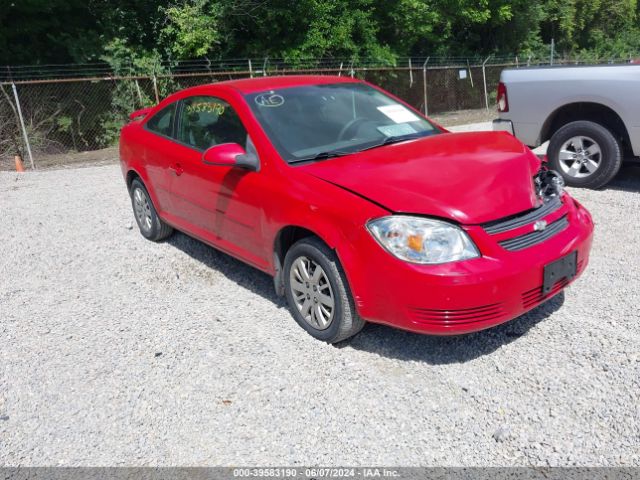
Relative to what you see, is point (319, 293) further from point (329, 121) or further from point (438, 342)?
point (329, 121)

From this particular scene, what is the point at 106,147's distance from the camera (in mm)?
16734

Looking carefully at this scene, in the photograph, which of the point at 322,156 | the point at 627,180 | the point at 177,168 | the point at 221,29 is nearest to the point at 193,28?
the point at 221,29

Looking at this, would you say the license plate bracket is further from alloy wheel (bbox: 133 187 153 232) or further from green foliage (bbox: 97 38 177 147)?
green foliage (bbox: 97 38 177 147)

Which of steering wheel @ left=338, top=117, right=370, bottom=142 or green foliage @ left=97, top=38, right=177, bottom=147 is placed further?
green foliage @ left=97, top=38, right=177, bottom=147

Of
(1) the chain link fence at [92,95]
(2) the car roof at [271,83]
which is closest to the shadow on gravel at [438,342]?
(2) the car roof at [271,83]

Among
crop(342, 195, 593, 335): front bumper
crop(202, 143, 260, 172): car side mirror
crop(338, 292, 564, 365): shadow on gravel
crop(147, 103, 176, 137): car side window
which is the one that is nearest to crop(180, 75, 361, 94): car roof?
crop(147, 103, 176, 137): car side window

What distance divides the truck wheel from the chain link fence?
10.1 meters

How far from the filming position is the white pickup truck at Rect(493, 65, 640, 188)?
6449 millimetres

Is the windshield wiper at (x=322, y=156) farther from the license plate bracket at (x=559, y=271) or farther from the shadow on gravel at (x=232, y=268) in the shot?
the license plate bracket at (x=559, y=271)

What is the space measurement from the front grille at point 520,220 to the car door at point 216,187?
1.53 m

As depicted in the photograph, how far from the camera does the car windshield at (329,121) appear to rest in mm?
3936

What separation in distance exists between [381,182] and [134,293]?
2.52 m

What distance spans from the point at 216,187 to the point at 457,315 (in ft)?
6.97

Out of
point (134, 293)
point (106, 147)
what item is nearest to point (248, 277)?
point (134, 293)
